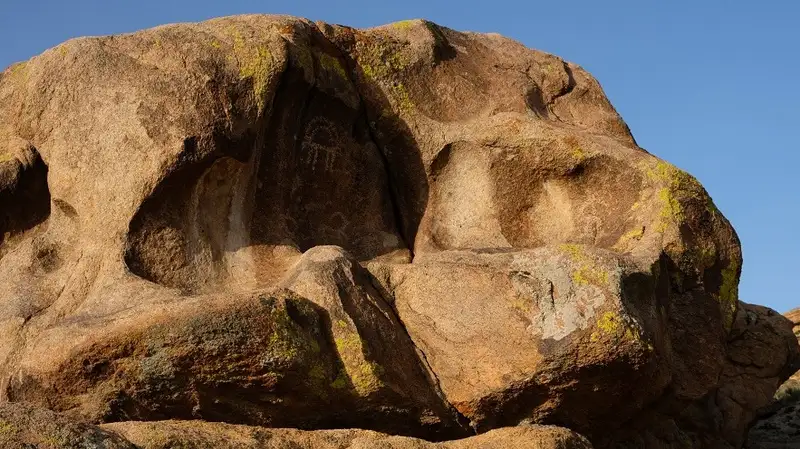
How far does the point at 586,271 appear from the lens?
11.4 meters

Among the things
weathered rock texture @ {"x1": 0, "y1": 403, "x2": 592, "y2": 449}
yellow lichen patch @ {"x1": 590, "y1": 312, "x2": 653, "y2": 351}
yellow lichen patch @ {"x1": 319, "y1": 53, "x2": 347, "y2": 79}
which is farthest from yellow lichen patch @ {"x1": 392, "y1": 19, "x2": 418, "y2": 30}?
weathered rock texture @ {"x1": 0, "y1": 403, "x2": 592, "y2": 449}

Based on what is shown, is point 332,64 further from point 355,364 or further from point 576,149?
point 355,364

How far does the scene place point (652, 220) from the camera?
12875mm

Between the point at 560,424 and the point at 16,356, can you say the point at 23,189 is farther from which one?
the point at 560,424

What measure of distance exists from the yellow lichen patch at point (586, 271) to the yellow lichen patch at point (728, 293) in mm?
2415

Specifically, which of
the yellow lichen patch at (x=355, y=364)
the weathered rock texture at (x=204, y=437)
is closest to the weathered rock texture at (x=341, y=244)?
the yellow lichen patch at (x=355, y=364)

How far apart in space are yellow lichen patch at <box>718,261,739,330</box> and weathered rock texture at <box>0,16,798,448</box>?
0.03m

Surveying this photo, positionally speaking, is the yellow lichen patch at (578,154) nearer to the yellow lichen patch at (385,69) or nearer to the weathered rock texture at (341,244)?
the weathered rock texture at (341,244)

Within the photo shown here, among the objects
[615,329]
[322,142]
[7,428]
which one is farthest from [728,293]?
[7,428]

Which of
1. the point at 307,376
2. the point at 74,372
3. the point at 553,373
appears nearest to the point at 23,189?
the point at 74,372

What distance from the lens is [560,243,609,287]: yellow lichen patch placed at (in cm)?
1128

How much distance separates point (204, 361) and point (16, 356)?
1.79m

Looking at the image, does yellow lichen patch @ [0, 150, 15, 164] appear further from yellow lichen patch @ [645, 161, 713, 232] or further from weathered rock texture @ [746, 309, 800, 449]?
weathered rock texture @ [746, 309, 800, 449]

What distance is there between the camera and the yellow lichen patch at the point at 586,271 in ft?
37.0
